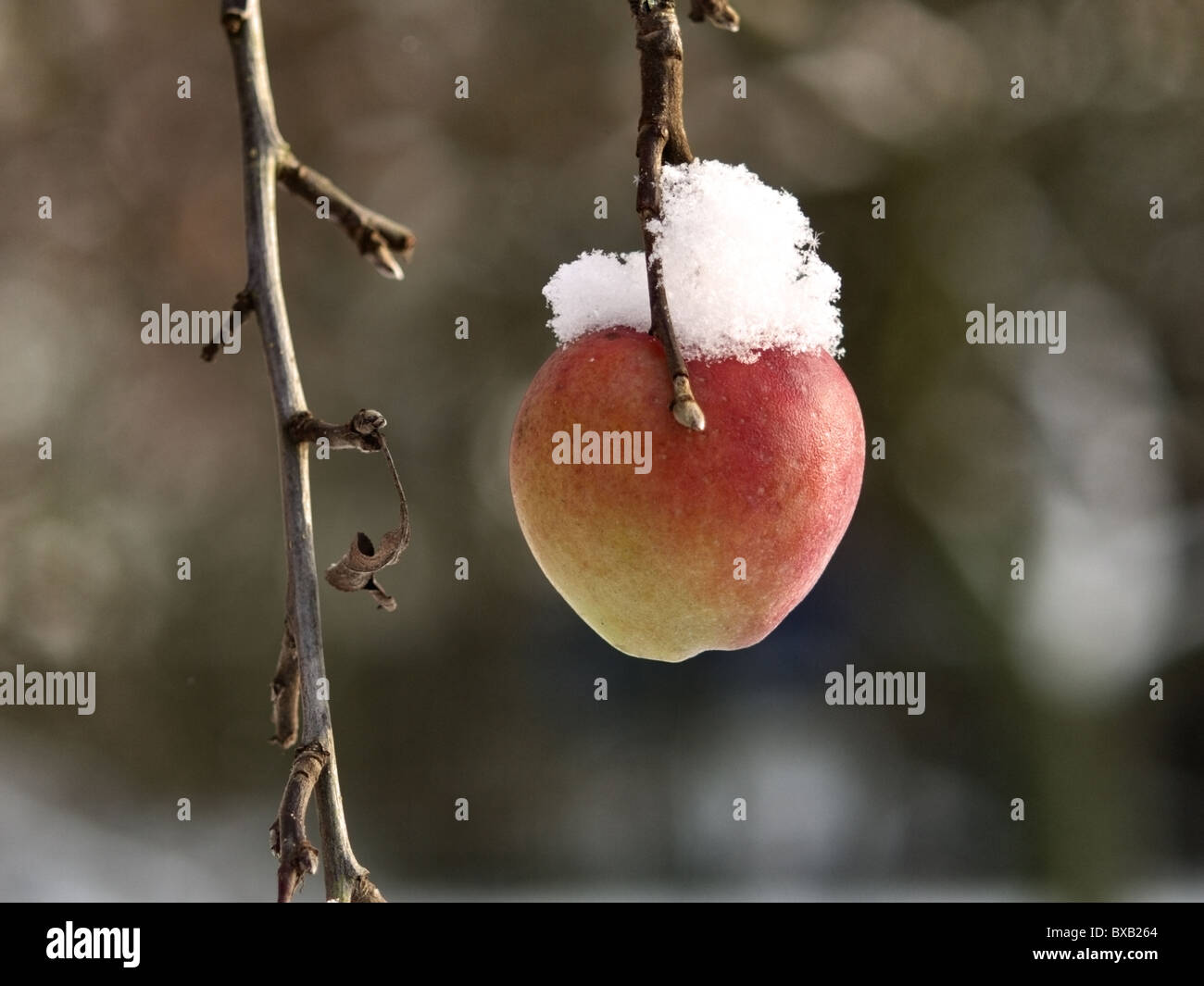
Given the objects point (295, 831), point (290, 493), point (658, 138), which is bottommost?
point (295, 831)

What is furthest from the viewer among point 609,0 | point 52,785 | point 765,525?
point 609,0

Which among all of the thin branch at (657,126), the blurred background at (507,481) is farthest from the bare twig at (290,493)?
the blurred background at (507,481)

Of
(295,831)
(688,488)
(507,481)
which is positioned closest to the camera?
(295,831)

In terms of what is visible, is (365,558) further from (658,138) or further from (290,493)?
(658,138)

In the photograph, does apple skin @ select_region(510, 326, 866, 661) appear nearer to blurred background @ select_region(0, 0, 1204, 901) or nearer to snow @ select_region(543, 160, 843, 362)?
snow @ select_region(543, 160, 843, 362)

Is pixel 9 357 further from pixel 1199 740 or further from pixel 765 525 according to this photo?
pixel 1199 740

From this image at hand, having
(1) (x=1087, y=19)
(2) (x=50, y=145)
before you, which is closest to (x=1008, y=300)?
(1) (x=1087, y=19)

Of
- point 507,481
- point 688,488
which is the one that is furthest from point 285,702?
point 507,481

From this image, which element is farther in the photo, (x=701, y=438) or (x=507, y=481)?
(x=507, y=481)
